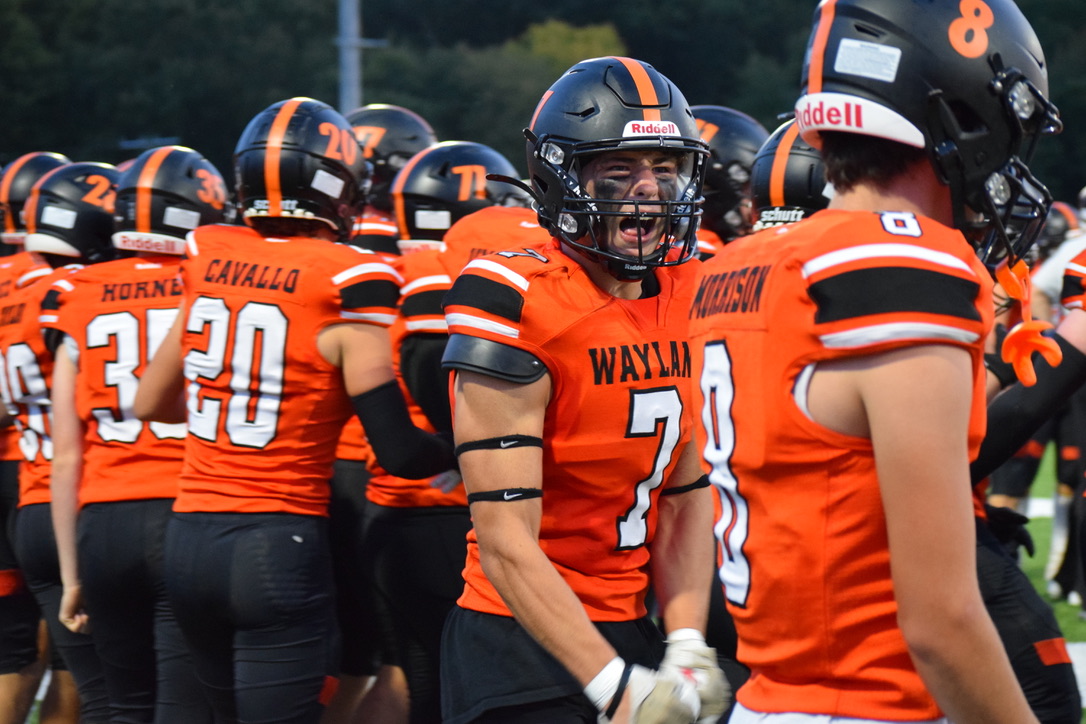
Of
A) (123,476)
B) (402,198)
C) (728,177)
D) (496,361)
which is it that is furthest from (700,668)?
(402,198)

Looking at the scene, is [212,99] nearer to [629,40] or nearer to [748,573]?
[629,40]

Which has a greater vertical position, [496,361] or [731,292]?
[731,292]

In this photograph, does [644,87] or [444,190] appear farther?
[444,190]

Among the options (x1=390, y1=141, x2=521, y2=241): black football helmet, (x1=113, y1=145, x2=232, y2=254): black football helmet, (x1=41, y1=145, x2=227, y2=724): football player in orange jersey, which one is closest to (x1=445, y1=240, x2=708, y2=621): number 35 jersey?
(x1=41, y1=145, x2=227, y2=724): football player in orange jersey

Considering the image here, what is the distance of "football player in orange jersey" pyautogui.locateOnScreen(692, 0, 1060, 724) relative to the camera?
1784 mm

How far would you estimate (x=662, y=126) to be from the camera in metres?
2.96

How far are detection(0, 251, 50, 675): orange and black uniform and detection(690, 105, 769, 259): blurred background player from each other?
8.57ft

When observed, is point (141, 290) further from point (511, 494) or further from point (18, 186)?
point (511, 494)

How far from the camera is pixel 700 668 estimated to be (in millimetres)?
2785

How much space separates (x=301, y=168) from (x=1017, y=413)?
221 centimetres

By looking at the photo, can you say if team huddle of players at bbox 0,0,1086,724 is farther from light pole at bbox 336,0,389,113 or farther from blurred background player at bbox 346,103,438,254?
light pole at bbox 336,0,389,113

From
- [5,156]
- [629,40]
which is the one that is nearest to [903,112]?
[5,156]

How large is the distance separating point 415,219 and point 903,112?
3594 millimetres

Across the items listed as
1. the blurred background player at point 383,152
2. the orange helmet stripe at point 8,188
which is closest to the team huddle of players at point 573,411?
the blurred background player at point 383,152
